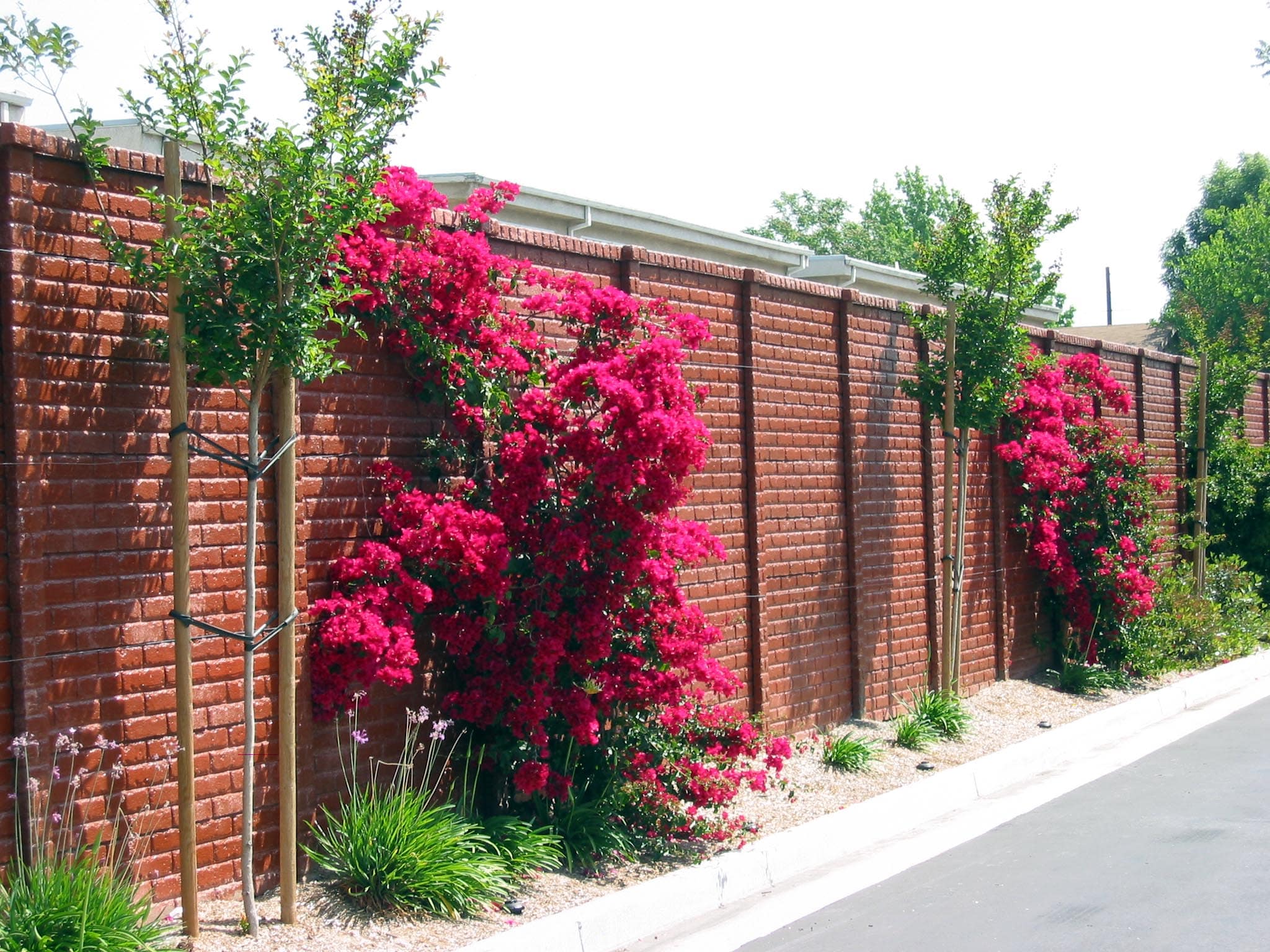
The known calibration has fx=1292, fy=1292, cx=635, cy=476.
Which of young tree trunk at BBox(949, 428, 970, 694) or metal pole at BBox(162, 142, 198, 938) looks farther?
young tree trunk at BBox(949, 428, 970, 694)

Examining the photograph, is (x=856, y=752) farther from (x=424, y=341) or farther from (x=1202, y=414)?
(x=1202, y=414)

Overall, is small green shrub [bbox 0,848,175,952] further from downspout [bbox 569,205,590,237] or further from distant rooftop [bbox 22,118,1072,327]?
downspout [bbox 569,205,590,237]

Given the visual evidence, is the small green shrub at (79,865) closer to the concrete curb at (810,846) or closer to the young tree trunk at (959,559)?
the concrete curb at (810,846)

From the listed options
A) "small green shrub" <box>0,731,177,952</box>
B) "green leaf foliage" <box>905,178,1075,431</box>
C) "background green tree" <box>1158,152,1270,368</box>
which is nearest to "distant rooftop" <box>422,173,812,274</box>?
"green leaf foliage" <box>905,178,1075,431</box>

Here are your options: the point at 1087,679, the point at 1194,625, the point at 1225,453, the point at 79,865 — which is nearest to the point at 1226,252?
the point at 1225,453

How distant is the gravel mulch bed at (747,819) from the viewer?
5977 mm

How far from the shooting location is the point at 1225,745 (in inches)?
460

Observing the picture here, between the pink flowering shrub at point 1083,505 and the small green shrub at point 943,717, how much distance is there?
3.23m

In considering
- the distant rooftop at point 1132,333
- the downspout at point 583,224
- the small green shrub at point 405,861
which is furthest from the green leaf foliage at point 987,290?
the distant rooftop at point 1132,333

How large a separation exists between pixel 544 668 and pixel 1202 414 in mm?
14385

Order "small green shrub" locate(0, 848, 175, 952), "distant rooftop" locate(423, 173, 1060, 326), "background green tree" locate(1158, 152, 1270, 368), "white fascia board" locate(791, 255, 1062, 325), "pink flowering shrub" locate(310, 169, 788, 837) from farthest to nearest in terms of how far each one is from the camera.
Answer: "background green tree" locate(1158, 152, 1270, 368)
"white fascia board" locate(791, 255, 1062, 325)
"distant rooftop" locate(423, 173, 1060, 326)
"pink flowering shrub" locate(310, 169, 788, 837)
"small green shrub" locate(0, 848, 175, 952)

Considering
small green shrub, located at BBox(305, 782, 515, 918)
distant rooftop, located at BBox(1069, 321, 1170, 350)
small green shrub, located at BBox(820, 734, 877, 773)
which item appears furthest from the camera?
distant rooftop, located at BBox(1069, 321, 1170, 350)

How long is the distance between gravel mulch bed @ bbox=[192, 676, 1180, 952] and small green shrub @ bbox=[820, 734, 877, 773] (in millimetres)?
60

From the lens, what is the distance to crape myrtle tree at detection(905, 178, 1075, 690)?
39.7ft
